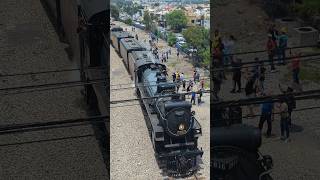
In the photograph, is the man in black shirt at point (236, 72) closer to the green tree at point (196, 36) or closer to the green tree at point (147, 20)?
the green tree at point (196, 36)

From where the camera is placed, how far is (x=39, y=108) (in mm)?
3674

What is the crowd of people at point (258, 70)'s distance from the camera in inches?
146

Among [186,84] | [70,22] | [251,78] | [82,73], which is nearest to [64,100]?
[82,73]

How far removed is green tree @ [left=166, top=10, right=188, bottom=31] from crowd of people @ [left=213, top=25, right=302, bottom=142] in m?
0.30

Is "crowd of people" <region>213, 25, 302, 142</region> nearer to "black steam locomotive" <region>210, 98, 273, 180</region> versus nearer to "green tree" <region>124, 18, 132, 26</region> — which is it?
"black steam locomotive" <region>210, 98, 273, 180</region>

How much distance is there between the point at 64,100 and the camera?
369 cm

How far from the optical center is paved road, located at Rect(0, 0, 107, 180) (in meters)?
3.61

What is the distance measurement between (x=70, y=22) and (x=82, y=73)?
33cm

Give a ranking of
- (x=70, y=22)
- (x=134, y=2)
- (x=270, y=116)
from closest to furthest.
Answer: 1. (x=134, y=2)
2. (x=70, y=22)
3. (x=270, y=116)

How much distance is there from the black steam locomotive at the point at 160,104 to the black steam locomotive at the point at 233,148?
20 centimetres

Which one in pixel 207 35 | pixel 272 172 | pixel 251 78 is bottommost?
pixel 272 172

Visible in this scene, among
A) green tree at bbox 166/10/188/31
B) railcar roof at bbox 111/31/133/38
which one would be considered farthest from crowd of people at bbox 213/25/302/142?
railcar roof at bbox 111/31/133/38

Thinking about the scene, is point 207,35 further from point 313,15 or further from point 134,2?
point 313,15

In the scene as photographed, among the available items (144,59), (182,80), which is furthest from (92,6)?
(182,80)
